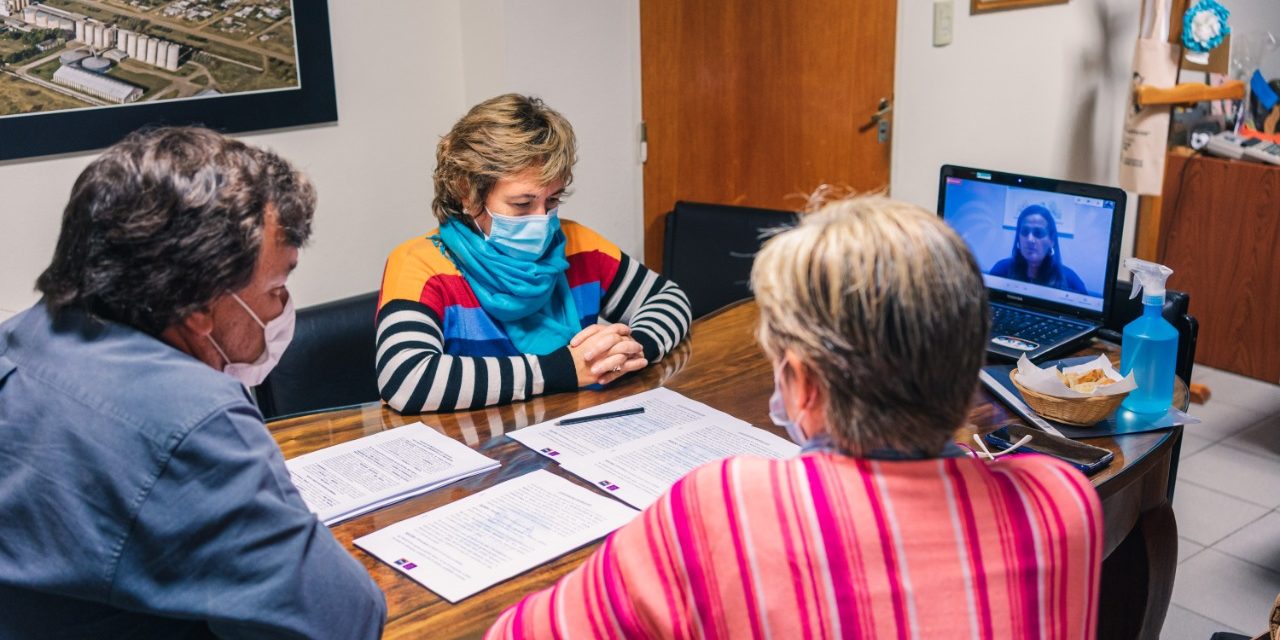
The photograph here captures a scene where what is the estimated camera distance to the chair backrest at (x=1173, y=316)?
6.91 ft

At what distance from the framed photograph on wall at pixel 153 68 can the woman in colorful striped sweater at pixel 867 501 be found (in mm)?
2387

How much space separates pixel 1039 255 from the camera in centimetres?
210

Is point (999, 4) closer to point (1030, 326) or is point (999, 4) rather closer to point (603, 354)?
point (1030, 326)

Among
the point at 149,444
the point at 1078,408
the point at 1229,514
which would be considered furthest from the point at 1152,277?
the point at 1229,514

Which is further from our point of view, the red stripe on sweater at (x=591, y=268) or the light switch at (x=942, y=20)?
the light switch at (x=942, y=20)

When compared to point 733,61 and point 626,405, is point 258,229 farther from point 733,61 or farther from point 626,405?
point 733,61

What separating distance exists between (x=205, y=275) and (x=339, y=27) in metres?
2.34

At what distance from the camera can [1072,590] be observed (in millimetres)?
935

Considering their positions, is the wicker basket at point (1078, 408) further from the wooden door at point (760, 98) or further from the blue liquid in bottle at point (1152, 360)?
the wooden door at point (760, 98)

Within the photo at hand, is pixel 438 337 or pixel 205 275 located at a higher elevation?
pixel 205 275

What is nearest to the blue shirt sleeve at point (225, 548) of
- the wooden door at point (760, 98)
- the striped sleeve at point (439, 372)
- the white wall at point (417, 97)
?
the striped sleeve at point (439, 372)

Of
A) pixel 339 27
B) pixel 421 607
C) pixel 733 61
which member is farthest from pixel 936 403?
pixel 733 61

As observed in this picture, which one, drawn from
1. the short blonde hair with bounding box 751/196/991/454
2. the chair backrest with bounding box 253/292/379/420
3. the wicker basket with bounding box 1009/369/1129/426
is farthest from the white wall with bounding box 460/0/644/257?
the short blonde hair with bounding box 751/196/991/454

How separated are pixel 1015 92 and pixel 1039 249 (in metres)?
1.45
